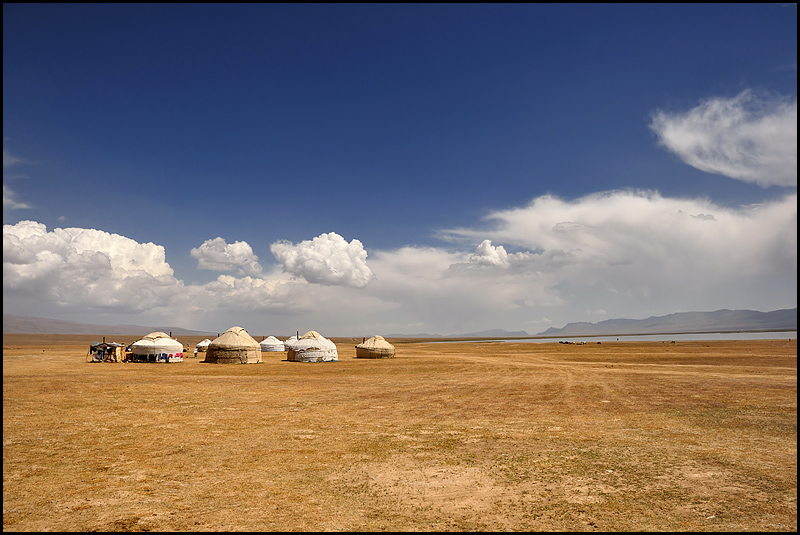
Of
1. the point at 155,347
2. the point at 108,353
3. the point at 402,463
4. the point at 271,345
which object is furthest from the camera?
the point at 271,345

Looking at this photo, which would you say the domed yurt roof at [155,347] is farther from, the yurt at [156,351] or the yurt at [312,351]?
the yurt at [312,351]

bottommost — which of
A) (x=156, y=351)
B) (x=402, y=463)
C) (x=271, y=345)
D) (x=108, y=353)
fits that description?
(x=271, y=345)

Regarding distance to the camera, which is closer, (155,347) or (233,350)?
(233,350)

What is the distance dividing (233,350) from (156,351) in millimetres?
9426

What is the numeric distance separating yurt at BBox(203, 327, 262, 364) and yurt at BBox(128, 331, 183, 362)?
4210 millimetres

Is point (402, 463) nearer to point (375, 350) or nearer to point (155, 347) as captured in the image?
point (155, 347)

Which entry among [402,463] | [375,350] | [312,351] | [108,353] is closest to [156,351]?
[108,353]

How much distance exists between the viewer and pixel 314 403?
22141 mm

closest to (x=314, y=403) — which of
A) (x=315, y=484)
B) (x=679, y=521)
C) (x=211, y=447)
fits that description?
(x=211, y=447)

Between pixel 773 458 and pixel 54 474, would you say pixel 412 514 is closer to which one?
pixel 54 474

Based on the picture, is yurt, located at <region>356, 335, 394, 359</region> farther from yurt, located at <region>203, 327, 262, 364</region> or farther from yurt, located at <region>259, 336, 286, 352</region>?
yurt, located at <region>259, 336, 286, 352</region>

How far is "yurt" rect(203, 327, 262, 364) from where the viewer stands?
4947 cm

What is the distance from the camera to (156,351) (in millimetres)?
51500

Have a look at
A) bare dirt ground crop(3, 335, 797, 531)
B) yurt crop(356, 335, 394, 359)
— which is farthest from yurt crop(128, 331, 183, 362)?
bare dirt ground crop(3, 335, 797, 531)
